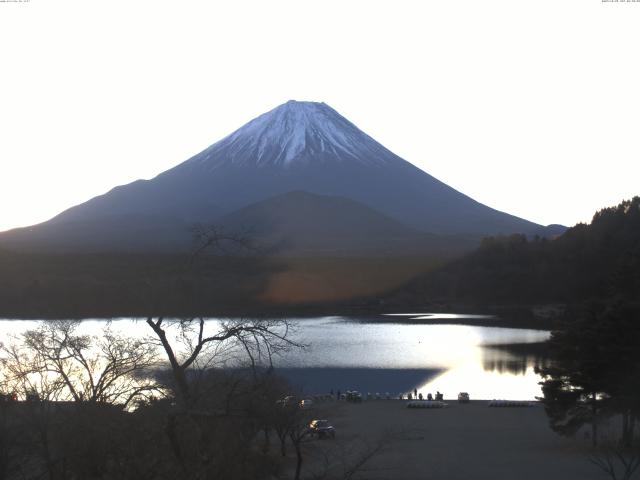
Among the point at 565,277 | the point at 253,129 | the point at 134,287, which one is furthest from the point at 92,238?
the point at 134,287

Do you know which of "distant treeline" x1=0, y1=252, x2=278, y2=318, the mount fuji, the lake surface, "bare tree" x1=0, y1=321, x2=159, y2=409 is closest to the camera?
"bare tree" x1=0, y1=321, x2=159, y2=409

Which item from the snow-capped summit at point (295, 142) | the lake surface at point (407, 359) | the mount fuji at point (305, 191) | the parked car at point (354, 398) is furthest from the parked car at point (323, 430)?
the snow-capped summit at point (295, 142)

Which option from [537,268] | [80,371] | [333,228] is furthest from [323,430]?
[333,228]

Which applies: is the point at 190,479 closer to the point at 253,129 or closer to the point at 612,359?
the point at 612,359

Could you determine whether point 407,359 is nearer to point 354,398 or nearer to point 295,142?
point 354,398

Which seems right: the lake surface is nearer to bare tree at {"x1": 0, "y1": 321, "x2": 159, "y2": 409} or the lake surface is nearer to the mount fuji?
bare tree at {"x1": 0, "y1": 321, "x2": 159, "y2": 409}

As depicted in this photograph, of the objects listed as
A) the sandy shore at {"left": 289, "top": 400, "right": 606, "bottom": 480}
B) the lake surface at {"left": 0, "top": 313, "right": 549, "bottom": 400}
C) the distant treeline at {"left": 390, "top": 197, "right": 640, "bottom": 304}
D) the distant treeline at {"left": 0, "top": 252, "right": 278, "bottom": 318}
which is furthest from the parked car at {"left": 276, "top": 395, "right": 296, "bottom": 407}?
the distant treeline at {"left": 390, "top": 197, "right": 640, "bottom": 304}
